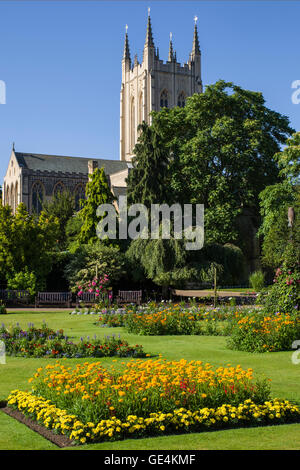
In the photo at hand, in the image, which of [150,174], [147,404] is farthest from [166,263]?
[147,404]

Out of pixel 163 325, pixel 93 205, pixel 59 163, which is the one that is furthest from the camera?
pixel 59 163

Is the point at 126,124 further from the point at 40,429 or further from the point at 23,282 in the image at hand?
the point at 40,429

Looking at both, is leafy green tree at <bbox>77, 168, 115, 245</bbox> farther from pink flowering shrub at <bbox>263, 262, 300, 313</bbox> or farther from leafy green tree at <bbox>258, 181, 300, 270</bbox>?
pink flowering shrub at <bbox>263, 262, 300, 313</bbox>

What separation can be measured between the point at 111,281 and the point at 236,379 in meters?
22.4

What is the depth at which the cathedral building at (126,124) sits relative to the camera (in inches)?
3223

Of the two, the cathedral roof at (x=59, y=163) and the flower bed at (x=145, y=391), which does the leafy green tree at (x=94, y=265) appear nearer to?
the flower bed at (x=145, y=391)

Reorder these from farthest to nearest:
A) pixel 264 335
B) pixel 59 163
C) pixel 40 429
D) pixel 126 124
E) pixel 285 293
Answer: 1. pixel 126 124
2. pixel 59 163
3. pixel 285 293
4. pixel 264 335
5. pixel 40 429

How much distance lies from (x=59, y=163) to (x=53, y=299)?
60794 mm

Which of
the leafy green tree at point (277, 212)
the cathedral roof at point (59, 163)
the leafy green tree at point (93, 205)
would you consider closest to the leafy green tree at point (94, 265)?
the leafy green tree at point (93, 205)

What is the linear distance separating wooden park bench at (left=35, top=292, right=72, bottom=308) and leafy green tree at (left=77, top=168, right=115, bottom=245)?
8110 mm

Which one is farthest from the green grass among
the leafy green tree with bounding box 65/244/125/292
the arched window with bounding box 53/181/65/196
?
the arched window with bounding box 53/181/65/196

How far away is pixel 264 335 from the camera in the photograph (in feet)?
40.2

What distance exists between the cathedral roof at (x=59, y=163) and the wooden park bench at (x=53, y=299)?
56.4 metres

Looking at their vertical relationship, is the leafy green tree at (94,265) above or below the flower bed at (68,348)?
above
